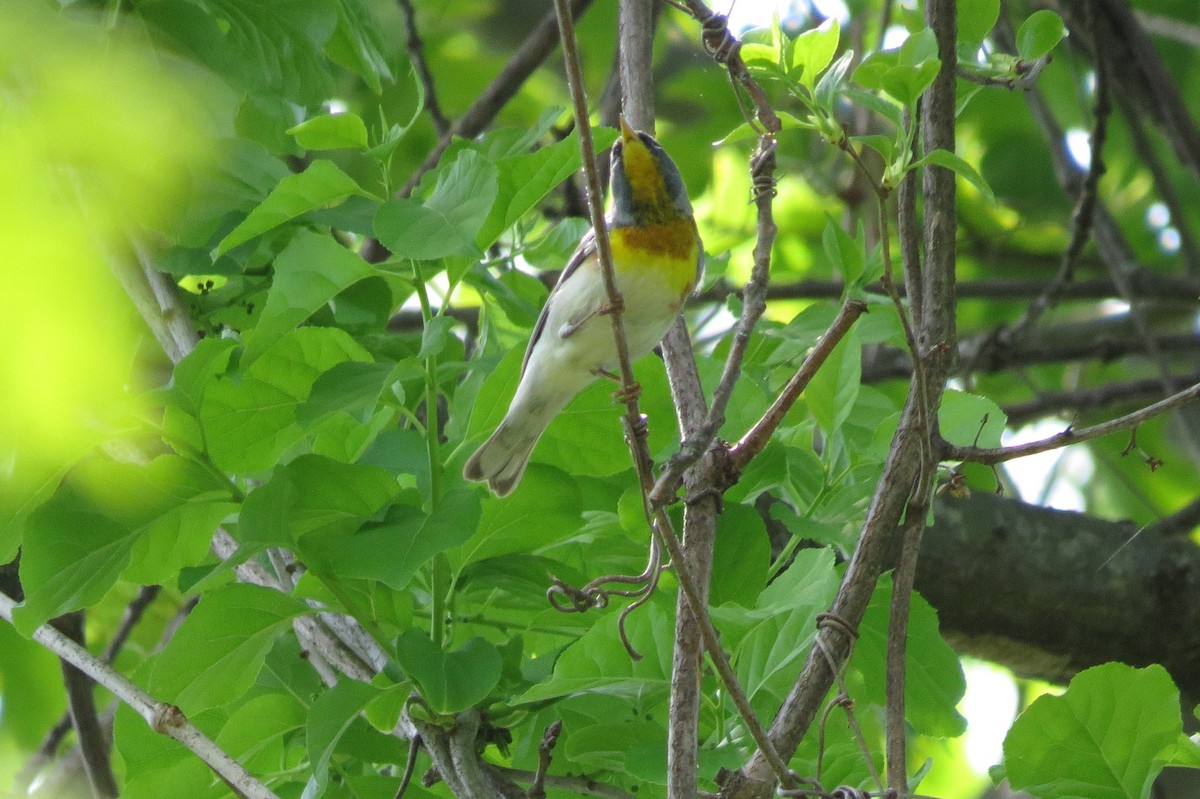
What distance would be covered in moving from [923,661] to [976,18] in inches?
43.6

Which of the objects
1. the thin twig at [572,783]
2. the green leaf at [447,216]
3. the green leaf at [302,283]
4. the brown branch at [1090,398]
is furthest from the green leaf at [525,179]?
the brown branch at [1090,398]

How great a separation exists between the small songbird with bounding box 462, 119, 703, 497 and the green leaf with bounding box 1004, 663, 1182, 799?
974 mm

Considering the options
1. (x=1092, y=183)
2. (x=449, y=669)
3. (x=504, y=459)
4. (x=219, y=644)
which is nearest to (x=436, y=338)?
(x=504, y=459)

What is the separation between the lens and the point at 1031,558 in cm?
359

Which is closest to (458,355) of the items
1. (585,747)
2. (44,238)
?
(585,747)

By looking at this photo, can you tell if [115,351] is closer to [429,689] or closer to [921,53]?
[429,689]

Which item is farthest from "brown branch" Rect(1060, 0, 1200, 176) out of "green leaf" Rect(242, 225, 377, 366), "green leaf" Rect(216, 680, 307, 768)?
"green leaf" Rect(216, 680, 307, 768)

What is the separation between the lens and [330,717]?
6.56 feet

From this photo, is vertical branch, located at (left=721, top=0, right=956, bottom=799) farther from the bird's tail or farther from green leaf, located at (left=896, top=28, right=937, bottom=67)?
the bird's tail

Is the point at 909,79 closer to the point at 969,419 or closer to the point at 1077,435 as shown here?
the point at 1077,435

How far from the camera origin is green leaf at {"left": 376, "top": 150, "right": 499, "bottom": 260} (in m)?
1.95

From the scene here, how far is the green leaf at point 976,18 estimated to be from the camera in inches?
81.0

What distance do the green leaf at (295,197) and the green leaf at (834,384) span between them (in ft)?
2.88

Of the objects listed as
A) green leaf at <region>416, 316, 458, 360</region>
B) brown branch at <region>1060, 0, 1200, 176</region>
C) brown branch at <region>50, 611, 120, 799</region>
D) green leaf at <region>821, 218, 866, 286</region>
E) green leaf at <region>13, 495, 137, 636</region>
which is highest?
brown branch at <region>1060, 0, 1200, 176</region>
